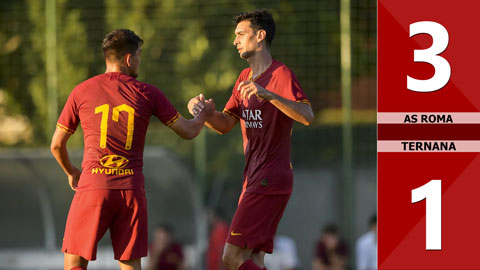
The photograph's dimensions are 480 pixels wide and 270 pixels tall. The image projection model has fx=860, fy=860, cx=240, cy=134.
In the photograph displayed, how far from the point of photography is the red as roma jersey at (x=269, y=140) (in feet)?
18.2

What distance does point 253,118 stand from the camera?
18.4 ft

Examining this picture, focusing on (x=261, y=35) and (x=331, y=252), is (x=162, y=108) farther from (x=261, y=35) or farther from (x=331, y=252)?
(x=331, y=252)

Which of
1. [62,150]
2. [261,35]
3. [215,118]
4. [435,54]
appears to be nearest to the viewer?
[435,54]

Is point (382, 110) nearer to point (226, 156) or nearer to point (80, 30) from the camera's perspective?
Result: point (226, 156)

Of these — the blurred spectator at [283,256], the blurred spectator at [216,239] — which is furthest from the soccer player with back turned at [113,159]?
the blurred spectator at [283,256]

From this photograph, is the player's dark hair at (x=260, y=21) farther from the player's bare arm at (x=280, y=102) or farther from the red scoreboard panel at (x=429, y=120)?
the red scoreboard panel at (x=429, y=120)

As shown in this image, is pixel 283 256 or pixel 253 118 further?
pixel 283 256

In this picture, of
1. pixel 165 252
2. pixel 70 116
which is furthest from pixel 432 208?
pixel 165 252

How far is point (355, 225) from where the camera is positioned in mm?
11398

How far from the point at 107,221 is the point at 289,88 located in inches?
55.0

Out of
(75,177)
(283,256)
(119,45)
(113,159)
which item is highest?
(119,45)

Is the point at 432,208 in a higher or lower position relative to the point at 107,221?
higher

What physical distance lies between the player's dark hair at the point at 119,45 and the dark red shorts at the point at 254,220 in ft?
4.04

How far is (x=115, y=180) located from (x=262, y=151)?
41.5 inches
